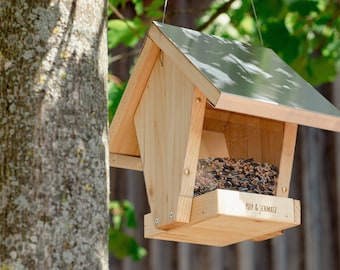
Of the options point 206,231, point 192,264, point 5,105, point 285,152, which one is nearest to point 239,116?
point 285,152

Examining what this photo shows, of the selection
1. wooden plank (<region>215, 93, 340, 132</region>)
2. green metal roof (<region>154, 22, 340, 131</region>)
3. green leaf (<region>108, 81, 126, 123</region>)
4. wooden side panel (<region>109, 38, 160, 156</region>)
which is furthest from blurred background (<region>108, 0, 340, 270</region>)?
wooden plank (<region>215, 93, 340, 132</region>)

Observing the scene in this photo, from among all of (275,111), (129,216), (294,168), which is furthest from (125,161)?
(294,168)

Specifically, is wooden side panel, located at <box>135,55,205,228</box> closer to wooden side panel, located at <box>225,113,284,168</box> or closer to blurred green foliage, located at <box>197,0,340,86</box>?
wooden side panel, located at <box>225,113,284,168</box>

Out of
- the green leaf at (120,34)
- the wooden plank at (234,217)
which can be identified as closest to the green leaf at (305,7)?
the green leaf at (120,34)

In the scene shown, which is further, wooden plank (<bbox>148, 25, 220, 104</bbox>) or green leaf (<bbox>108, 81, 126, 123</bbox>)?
green leaf (<bbox>108, 81, 126, 123</bbox>)

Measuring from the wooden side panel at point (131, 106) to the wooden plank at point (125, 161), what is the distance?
0.04 feet

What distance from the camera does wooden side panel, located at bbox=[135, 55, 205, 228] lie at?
2.01m

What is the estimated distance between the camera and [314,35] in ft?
12.7

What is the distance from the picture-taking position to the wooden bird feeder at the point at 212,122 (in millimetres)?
1928

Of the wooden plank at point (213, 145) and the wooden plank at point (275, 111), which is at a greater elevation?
the wooden plank at point (275, 111)

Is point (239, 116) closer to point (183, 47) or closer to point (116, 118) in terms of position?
point (183, 47)

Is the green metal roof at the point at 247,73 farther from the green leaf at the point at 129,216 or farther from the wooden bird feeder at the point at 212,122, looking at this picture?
the green leaf at the point at 129,216

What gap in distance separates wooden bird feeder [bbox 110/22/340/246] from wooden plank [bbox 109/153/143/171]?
17 centimetres

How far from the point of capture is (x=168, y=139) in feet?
6.91
